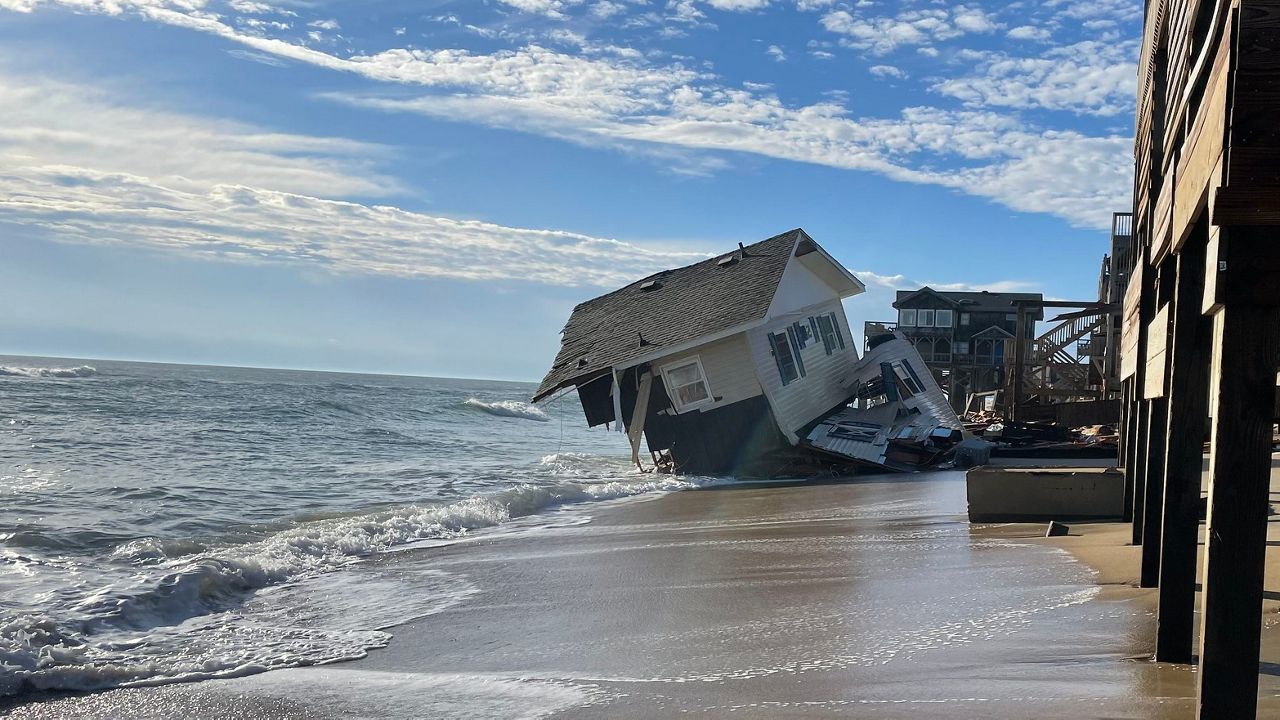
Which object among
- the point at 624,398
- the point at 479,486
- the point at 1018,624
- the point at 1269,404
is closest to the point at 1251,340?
the point at 1269,404

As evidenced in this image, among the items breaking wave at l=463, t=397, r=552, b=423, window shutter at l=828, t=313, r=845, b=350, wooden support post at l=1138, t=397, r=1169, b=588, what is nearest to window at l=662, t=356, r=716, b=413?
window shutter at l=828, t=313, r=845, b=350

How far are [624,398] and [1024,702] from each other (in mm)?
19745

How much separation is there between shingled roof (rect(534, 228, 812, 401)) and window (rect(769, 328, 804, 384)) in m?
1.26

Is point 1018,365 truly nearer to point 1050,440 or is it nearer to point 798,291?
point 1050,440

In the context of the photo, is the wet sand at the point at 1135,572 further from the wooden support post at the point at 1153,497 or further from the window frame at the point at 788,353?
the window frame at the point at 788,353

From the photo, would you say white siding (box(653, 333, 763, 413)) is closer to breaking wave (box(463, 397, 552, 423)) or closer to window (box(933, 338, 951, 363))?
breaking wave (box(463, 397, 552, 423))

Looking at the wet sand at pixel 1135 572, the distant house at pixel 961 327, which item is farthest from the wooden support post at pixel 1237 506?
the distant house at pixel 961 327

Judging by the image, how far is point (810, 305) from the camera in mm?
27688

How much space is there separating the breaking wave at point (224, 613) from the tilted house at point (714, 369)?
35.6 feet

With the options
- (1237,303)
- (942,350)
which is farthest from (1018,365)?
(942,350)

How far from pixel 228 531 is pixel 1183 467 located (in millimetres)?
11511

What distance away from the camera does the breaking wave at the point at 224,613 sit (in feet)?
22.3

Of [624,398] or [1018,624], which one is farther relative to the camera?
[624,398]

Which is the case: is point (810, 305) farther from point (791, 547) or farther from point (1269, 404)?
point (1269, 404)
